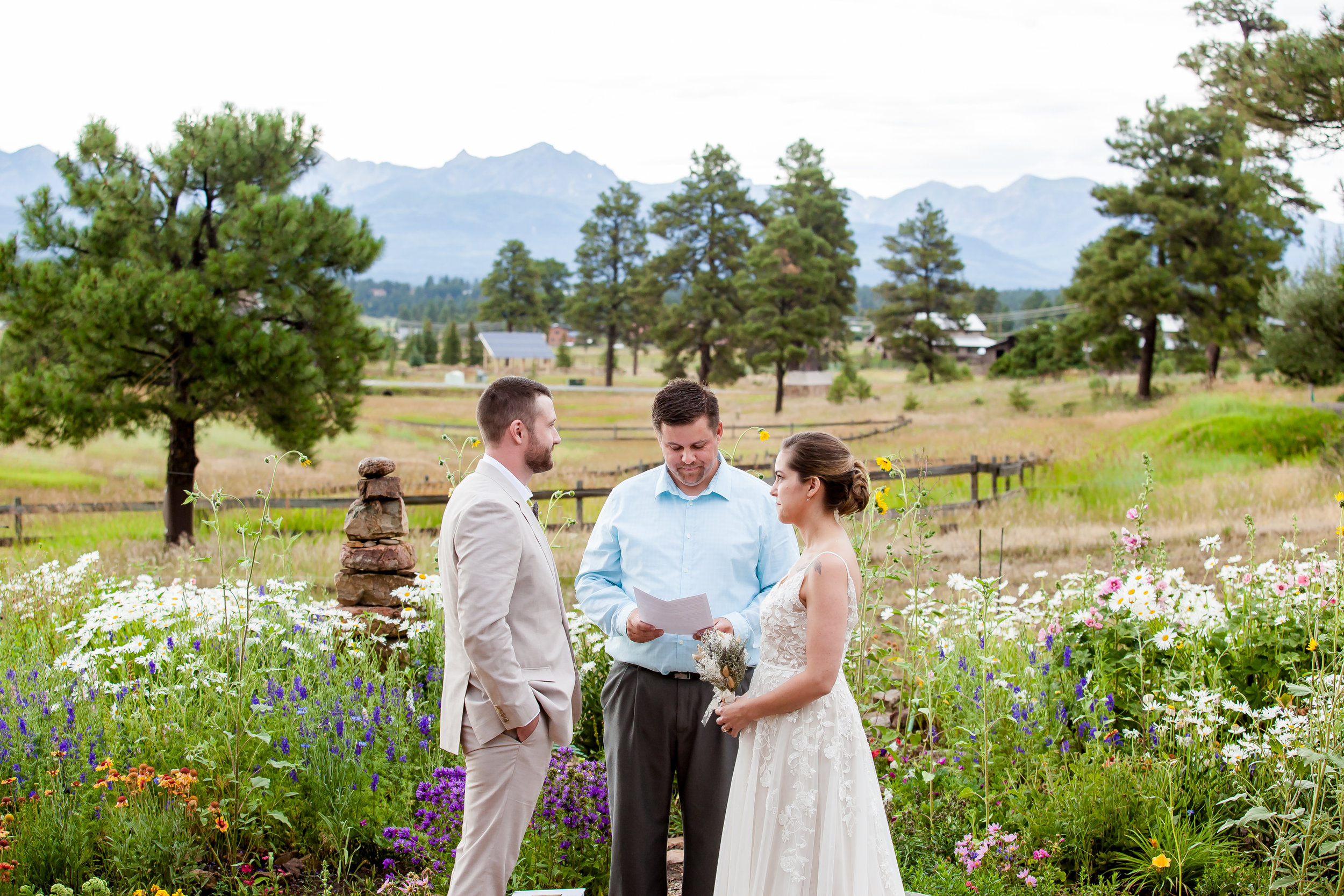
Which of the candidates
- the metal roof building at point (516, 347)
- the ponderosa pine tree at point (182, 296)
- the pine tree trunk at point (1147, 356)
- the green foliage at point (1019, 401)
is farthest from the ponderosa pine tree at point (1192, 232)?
the metal roof building at point (516, 347)

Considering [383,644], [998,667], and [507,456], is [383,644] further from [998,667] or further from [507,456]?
[998,667]

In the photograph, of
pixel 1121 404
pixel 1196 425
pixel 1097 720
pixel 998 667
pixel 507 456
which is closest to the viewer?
pixel 507 456

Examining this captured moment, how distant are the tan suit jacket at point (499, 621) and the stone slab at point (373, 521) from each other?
112 inches

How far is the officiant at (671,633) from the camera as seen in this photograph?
→ 2.96m

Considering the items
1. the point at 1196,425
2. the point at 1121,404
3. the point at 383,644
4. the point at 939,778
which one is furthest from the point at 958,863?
the point at 1121,404

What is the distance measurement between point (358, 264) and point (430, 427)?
64.7 ft

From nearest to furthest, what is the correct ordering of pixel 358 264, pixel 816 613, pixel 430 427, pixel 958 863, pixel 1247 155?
pixel 816 613, pixel 958 863, pixel 358 264, pixel 1247 155, pixel 430 427

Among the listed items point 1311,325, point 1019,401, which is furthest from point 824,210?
point 1311,325

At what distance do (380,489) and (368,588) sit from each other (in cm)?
59

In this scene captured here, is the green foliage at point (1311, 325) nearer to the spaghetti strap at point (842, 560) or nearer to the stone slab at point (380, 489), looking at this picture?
the stone slab at point (380, 489)

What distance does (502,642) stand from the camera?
246cm

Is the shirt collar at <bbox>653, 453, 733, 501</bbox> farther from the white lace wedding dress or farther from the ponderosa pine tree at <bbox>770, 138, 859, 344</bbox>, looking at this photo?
the ponderosa pine tree at <bbox>770, 138, 859, 344</bbox>

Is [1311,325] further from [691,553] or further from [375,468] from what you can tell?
[691,553]

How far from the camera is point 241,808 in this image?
338 cm
